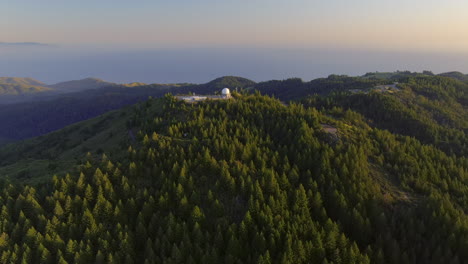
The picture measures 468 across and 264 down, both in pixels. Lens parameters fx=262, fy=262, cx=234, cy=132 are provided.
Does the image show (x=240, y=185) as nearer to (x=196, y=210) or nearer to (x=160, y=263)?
(x=196, y=210)

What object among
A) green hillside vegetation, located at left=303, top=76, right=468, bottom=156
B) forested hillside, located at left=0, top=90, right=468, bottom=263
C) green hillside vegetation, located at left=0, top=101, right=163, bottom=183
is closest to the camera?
forested hillside, located at left=0, top=90, right=468, bottom=263

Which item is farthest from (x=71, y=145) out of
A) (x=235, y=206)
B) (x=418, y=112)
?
(x=418, y=112)

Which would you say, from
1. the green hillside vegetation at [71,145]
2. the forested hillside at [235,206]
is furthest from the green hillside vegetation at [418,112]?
the green hillside vegetation at [71,145]

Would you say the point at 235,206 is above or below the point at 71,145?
above

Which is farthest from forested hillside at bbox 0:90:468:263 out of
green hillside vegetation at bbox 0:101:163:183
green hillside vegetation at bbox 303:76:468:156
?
green hillside vegetation at bbox 303:76:468:156

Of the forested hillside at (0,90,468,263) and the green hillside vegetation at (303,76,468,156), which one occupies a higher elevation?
the green hillside vegetation at (303,76,468,156)

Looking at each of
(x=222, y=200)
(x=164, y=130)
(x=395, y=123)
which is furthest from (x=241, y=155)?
(x=395, y=123)

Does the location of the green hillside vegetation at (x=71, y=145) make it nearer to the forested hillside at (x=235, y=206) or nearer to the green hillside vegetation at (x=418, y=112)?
the forested hillside at (x=235, y=206)

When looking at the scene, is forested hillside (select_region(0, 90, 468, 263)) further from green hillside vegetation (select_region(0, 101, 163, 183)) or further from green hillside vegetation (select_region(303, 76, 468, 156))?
green hillside vegetation (select_region(303, 76, 468, 156))

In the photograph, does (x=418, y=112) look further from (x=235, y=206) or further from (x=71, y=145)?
(x=71, y=145)
